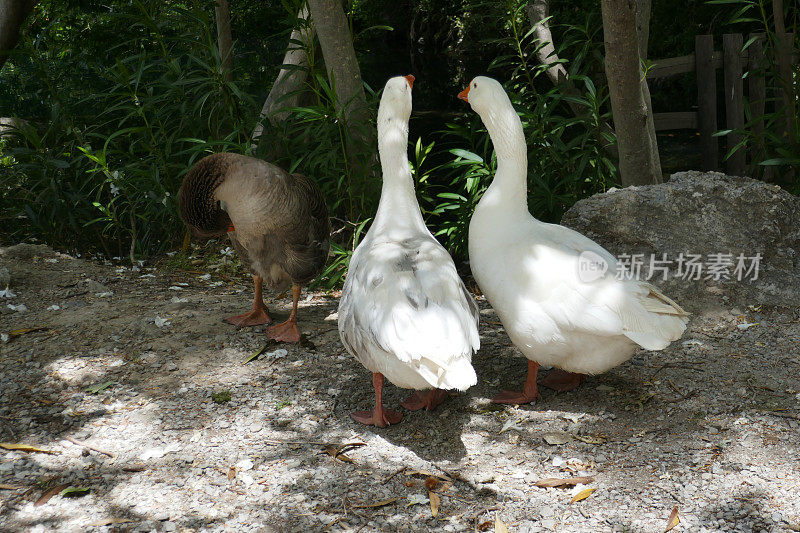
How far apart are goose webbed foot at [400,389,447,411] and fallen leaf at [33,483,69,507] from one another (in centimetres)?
158

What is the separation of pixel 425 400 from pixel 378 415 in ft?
0.98

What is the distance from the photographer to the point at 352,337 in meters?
3.19

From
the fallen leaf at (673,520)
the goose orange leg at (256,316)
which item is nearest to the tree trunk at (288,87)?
the goose orange leg at (256,316)

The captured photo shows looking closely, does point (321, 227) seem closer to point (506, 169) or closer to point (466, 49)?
point (506, 169)

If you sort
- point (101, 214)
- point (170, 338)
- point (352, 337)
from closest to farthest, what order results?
point (352, 337), point (170, 338), point (101, 214)

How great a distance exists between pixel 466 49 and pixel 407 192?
15.1ft

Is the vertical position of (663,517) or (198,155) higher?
(198,155)

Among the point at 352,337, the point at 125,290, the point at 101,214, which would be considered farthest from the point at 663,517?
the point at 101,214

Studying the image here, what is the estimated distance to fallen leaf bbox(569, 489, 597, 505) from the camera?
2.70 meters

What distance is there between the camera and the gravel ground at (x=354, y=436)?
2.65m

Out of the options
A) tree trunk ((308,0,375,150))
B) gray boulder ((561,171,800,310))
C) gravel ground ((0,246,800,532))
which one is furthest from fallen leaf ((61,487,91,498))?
gray boulder ((561,171,800,310))

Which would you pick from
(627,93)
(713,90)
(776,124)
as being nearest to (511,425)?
(627,93)

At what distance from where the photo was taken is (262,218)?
13.9 ft

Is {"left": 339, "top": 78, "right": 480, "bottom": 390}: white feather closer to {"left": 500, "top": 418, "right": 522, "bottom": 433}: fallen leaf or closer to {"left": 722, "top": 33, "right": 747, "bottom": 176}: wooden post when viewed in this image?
{"left": 500, "top": 418, "right": 522, "bottom": 433}: fallen leaf
